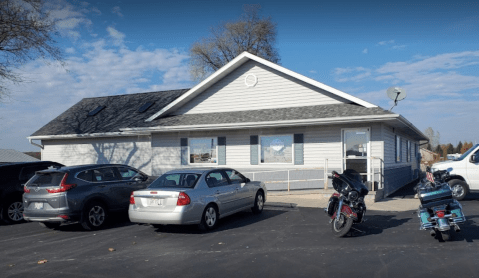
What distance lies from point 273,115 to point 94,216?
8351mm

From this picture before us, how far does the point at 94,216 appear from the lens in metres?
10.2

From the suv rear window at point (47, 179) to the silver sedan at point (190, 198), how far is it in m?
1.90

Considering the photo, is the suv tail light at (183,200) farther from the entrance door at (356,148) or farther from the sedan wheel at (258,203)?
the entrance door at (356,148)

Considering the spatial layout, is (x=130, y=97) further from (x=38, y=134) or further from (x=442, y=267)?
(x=442, y=267)

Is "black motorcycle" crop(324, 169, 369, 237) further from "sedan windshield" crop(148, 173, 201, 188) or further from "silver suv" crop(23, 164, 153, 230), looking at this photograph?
"silver suv" crop(23, 164, 153, 230)

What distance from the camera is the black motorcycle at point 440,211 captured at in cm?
761

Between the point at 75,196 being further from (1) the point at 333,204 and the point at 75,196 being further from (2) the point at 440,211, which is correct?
(2) the point at 440,211

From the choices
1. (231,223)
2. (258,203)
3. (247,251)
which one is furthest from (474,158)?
(247,251)

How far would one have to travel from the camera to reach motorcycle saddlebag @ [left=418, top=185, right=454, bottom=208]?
775cm

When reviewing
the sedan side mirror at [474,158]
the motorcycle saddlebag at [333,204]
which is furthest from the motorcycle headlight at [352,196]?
the sedan side mirror at [474,158]

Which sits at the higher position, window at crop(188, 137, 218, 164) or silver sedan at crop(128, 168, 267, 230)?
window at crop(188, 137, 218, 164)

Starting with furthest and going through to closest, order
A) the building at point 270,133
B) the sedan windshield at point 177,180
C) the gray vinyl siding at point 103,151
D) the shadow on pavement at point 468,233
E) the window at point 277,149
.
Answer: the gray vinyl siding at point 103,151
the window at point 277,149
the building at point 270,133
the sedan windshield at point 177,180
the shadow on pavement at point 468,233

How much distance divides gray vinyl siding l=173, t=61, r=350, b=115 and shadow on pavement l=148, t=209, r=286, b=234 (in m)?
6.26

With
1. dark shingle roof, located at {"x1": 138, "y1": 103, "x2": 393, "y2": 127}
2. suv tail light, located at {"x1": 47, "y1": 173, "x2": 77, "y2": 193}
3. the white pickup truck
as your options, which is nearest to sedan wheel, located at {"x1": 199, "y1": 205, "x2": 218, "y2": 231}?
suv tail light, located at {"x1": 47, "y1": 173, "x2": 77, "y2": 193}
